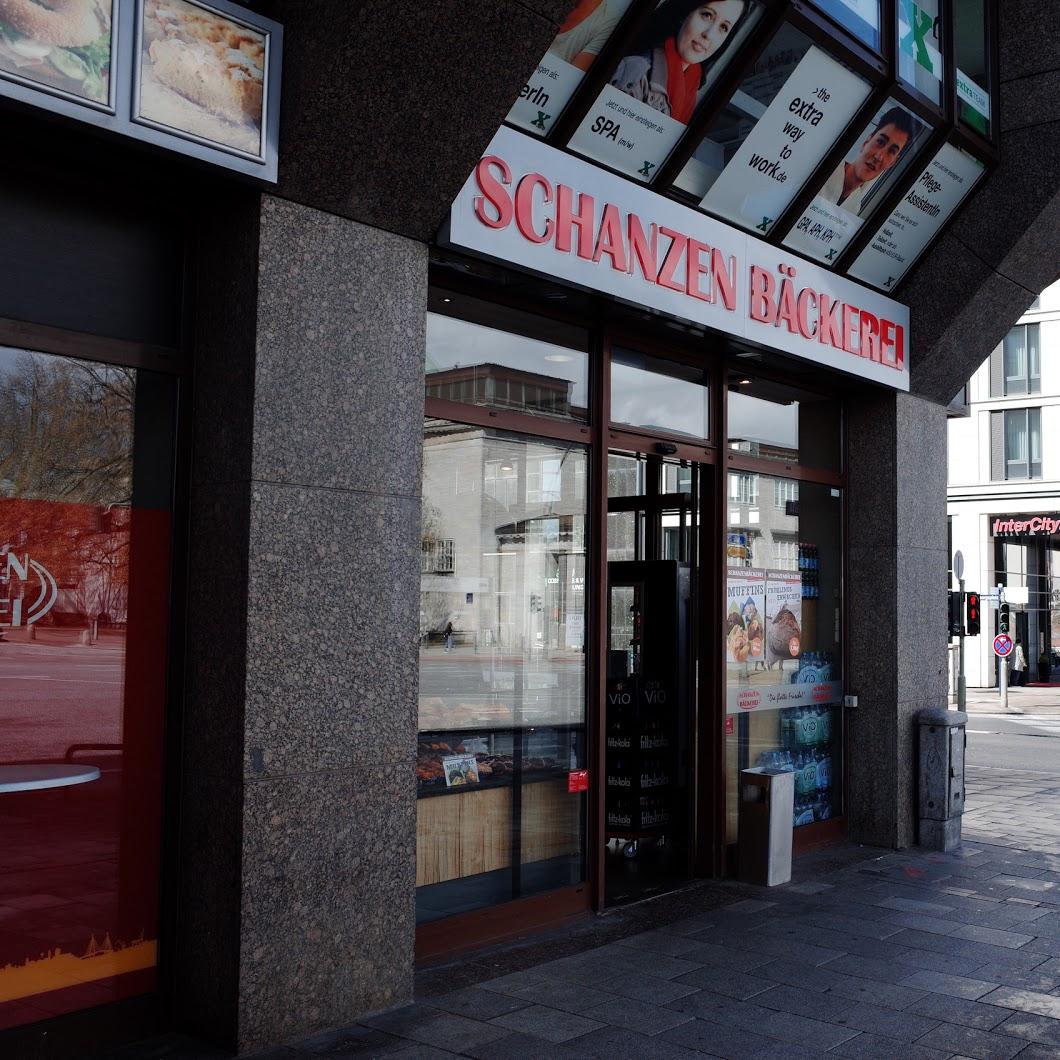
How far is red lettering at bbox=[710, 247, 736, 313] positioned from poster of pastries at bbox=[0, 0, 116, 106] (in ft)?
13.7

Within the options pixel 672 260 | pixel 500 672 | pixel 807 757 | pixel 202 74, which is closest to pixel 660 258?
pixel 672 260

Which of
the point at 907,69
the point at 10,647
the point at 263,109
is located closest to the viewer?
the point at 10,647

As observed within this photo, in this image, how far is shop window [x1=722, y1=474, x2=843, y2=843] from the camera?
8.66m

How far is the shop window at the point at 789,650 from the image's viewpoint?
341 inches

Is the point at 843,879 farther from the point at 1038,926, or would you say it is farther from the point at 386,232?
the point at 386,232

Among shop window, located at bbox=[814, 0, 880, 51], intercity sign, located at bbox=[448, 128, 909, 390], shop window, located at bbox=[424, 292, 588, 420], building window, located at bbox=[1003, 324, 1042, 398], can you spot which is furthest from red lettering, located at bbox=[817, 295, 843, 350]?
building window, located at bbox=[1003, 324, 1042, 398]

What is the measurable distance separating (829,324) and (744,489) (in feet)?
4.43

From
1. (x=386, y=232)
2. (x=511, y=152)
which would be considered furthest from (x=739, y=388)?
(x=386, y=232)

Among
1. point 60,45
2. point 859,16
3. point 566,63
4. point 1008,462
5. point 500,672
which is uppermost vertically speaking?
point 1008,462

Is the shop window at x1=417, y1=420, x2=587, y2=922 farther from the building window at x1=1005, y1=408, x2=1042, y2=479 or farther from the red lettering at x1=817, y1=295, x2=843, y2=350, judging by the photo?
the building window at x1=1005, y1=408, x2=1042, y2=479

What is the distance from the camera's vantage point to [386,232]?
17.9 feet

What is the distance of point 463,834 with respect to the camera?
21.5 feet

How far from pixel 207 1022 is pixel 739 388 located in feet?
18.9

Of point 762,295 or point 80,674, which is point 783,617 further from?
point 80,674
